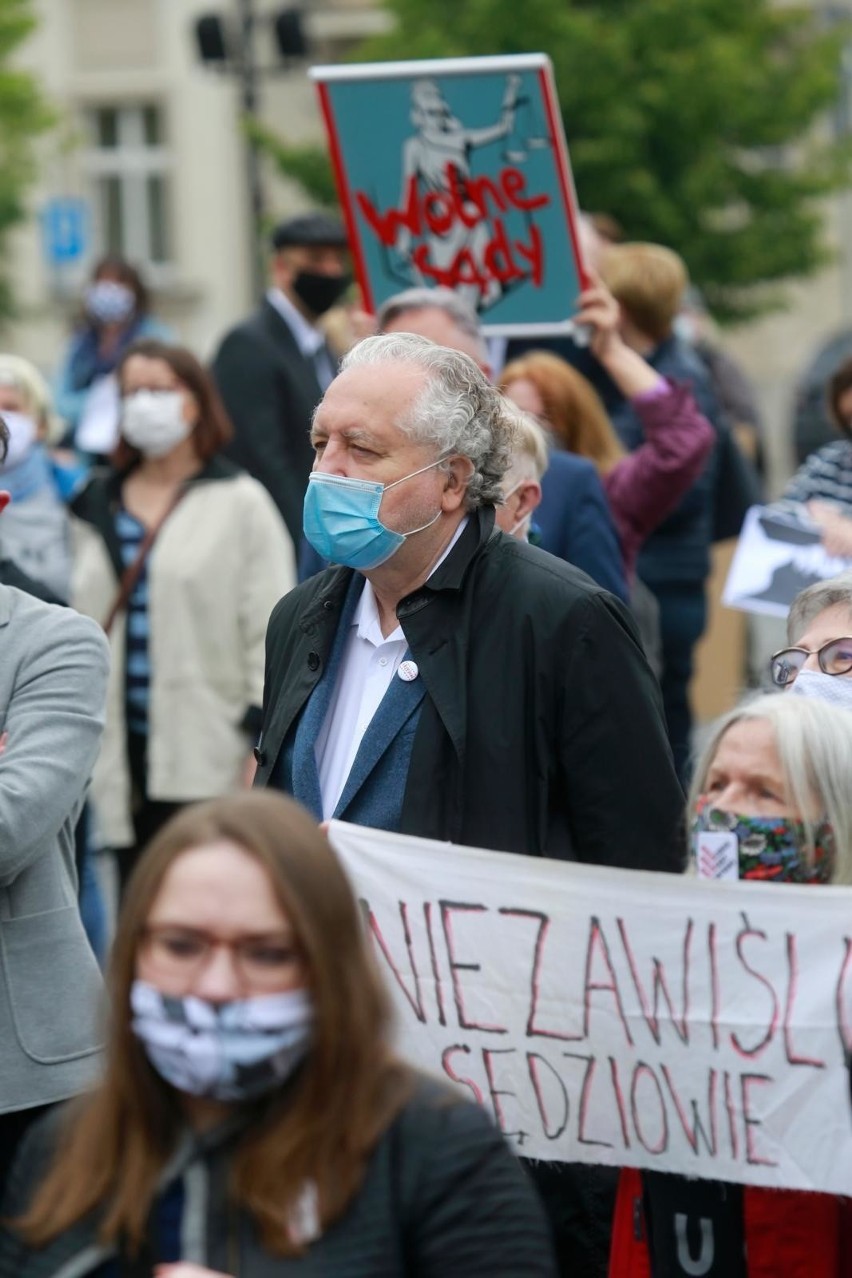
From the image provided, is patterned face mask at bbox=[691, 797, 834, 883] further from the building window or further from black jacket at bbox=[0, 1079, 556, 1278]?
the building window

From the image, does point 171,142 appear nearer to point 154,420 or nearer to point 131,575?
point 154,420

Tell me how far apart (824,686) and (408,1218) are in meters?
1.86

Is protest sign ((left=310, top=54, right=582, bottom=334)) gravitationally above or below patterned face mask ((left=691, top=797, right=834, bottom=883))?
above

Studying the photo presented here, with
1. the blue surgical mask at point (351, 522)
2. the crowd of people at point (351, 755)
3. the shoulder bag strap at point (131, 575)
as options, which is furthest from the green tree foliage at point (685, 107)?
the blue surgical mask at point (351, 522)

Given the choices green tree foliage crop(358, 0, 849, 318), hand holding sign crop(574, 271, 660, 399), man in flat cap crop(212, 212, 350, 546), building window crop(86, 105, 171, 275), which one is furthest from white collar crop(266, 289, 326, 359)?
building window crop(86, 105, 171, 275)

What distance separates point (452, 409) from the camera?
4449mm

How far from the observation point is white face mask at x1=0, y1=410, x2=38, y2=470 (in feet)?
25.9

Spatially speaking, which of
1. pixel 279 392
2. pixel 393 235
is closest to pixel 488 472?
pixel 393 235

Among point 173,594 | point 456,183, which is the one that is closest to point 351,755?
point 456,183

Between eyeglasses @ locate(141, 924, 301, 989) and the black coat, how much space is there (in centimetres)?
562

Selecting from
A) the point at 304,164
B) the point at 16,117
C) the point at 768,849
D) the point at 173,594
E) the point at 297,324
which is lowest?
the point at 173,594

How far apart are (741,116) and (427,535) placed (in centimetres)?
1682

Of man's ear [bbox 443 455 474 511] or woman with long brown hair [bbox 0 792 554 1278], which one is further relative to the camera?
man's ear [bbox 443 455 474 511]

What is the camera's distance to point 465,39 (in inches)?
841
